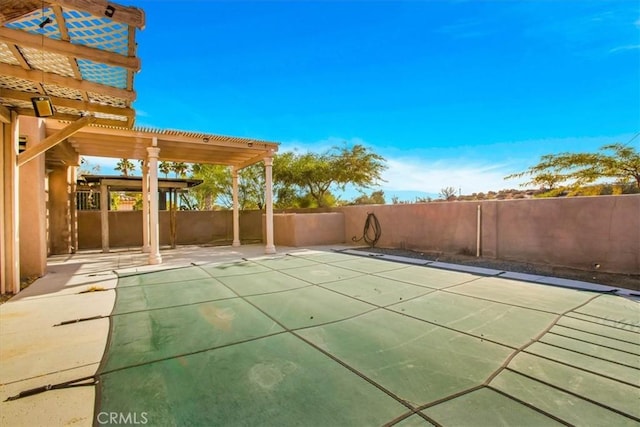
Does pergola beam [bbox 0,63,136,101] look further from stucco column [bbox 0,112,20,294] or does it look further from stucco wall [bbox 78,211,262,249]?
stucco wall [bbox 78,211,262,249]

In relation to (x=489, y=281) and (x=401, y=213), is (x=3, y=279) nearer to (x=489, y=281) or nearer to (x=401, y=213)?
(x=489, y=281)

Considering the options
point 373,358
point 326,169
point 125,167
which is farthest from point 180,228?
point 125,167

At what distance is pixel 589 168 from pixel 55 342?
12.6 metres

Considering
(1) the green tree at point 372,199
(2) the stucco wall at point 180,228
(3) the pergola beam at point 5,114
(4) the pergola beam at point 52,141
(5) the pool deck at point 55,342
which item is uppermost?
(3) the pergola beam at point 5,114

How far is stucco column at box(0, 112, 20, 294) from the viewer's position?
445 centimetres

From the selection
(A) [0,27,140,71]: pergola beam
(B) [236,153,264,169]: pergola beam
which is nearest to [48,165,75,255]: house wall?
(B) [236,153,264,169]: pergola beam

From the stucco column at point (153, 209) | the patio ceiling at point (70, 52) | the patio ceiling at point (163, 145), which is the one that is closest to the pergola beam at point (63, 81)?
the patio ceiling at point (70, 52)

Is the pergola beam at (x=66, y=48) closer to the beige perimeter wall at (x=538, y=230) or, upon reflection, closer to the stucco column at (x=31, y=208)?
the stucco column at (x=31, y=208)

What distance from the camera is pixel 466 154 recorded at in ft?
79.7

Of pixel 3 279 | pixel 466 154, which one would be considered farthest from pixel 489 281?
pixel 466 154

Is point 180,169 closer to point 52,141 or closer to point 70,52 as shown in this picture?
point 52,141

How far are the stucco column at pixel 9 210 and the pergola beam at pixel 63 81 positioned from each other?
188 cm

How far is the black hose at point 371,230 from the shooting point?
1018 centimetres

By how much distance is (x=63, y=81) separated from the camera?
11.6ft
